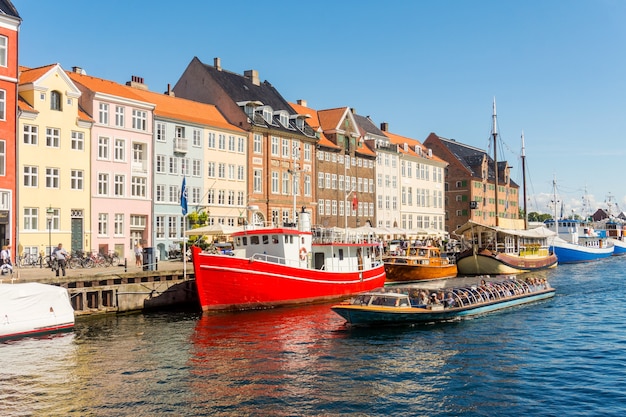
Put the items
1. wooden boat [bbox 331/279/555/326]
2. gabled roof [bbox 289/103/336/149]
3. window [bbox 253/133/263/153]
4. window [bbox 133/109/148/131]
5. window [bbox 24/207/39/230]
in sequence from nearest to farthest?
1. wooden boat [bbox 331/279/555/326]
2. window [bbox 24/207/39/230]
3. window [bbox 133/109/148/131]
4. window [bbox 253/133/263/153]
5. gabled roof [bbox 289/103/336/149]

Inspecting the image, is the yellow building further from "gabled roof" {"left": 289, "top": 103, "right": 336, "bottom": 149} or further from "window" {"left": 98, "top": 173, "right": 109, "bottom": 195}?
"gabled roof" {"left": 289, "top": 103, "right": 336, "bottom": 149}

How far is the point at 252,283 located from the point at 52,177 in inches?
733

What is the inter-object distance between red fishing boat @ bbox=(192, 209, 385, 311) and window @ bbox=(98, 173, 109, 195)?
14.4 m

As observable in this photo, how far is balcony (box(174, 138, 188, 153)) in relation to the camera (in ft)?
186

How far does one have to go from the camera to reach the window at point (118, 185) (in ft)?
170

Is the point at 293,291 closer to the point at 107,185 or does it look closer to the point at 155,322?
the point at 155,322

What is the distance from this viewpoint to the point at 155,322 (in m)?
34.2

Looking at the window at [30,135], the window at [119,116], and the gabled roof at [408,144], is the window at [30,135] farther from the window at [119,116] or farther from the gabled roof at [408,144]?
the gabled roof at [408,144]

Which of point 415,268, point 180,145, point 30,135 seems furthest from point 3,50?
point 415,268

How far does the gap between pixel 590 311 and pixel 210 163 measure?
33.9 meters

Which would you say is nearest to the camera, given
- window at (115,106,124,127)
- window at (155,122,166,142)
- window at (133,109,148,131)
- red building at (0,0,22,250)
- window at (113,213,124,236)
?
red building at (0,0,22,250)

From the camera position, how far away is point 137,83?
202 feet

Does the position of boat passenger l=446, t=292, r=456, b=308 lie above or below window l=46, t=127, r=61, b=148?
below

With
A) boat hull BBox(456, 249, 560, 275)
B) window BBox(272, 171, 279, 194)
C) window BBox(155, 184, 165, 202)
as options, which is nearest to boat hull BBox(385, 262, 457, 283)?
boat hull BBox(456, 249, 560, 275)
